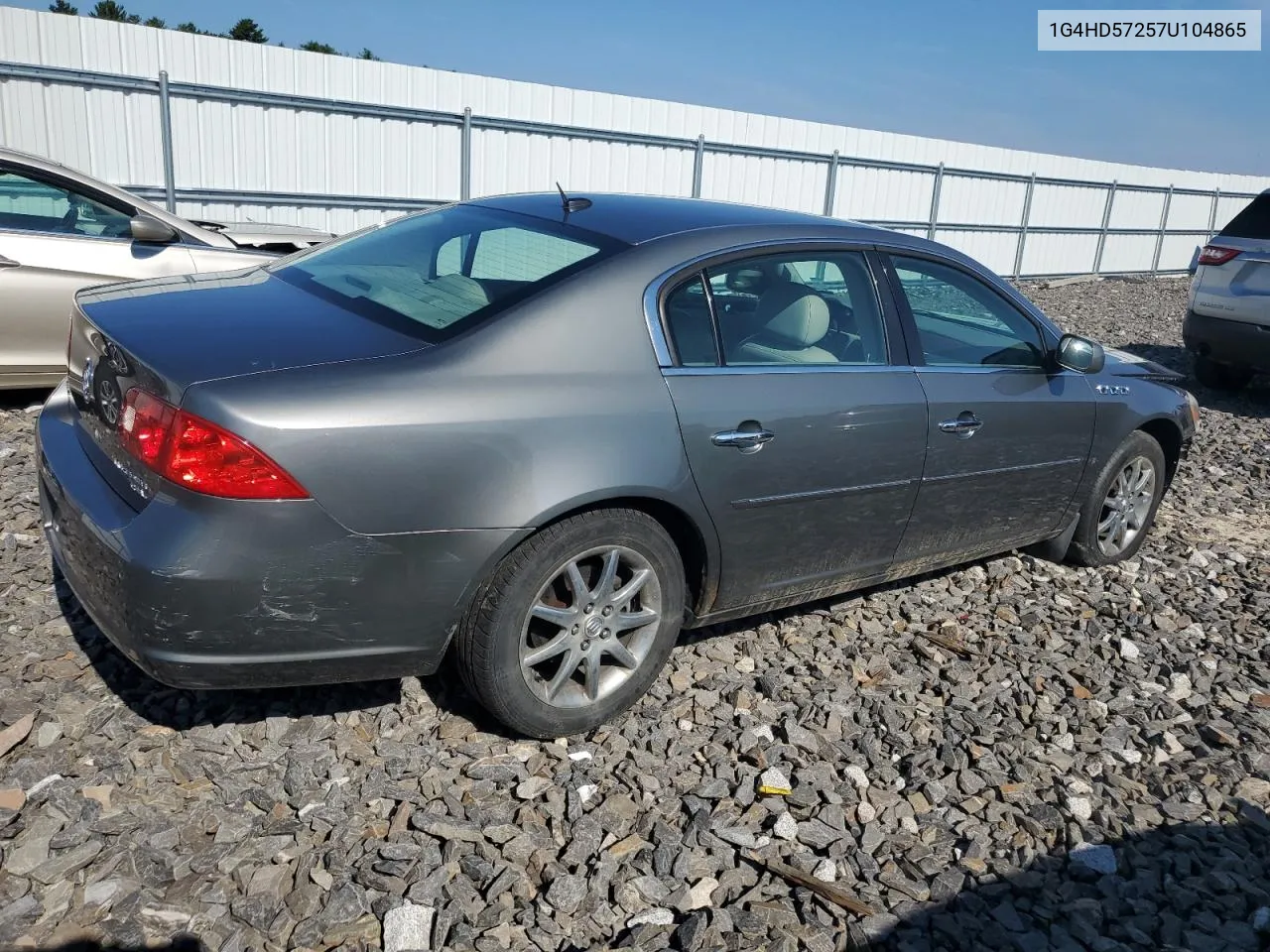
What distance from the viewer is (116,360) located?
291 cm

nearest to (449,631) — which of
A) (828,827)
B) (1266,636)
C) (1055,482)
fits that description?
(828,827)

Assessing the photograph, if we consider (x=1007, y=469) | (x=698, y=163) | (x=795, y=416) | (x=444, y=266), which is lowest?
(x=1007, y=469)

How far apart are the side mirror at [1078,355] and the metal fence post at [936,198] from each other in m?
15.5

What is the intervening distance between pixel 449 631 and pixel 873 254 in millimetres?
2130

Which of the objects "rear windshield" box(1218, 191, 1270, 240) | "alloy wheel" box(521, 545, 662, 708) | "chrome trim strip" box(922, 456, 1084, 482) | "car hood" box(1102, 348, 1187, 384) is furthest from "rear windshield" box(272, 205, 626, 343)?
"rear windshield" box(1218, 191, 1270, 240)

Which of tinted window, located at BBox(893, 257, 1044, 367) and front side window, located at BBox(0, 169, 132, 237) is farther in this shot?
front side window, located at BBox(0, 169, 132, 237)

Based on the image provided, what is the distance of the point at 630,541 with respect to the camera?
3.15 metres

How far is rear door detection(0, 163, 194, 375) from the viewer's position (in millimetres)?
5859

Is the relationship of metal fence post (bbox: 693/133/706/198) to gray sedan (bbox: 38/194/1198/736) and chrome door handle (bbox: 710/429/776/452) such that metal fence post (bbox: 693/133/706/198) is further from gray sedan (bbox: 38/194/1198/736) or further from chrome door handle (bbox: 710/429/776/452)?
A: chrome door handle (bbox: 710/429/776/452)

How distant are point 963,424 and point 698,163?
1248cm

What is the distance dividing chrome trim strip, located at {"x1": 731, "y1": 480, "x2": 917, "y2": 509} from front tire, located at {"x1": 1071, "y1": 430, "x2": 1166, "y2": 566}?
5.20ft

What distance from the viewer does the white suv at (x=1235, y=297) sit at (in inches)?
343

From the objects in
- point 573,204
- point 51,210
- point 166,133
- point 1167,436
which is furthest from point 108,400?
point 166,133

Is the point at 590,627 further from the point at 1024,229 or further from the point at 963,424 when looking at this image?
the point at 1024,229
